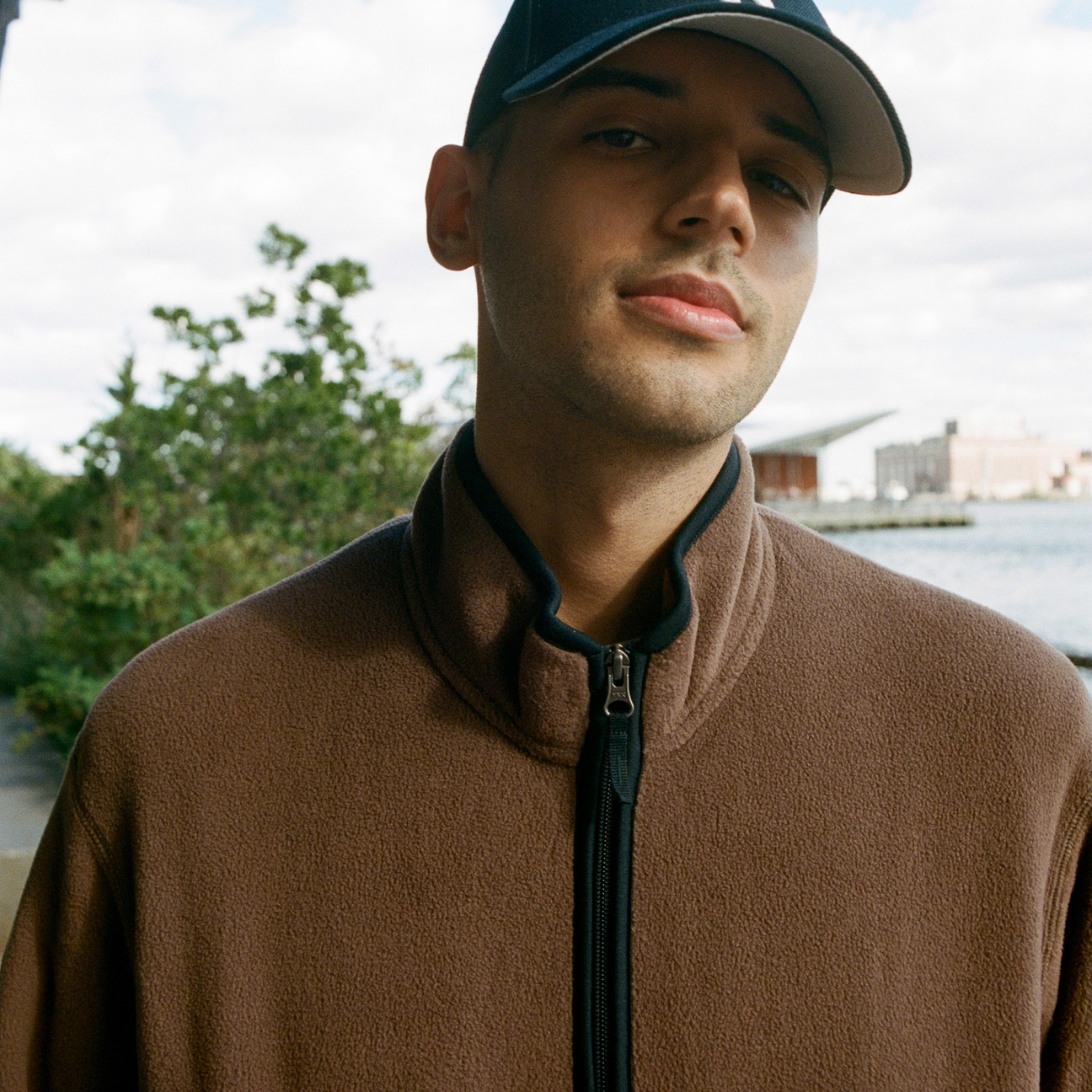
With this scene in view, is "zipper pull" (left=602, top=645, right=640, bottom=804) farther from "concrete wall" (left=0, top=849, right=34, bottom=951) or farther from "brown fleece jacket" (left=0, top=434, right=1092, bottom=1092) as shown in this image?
"concrete wall" (left=0, top=849, right=34, bottom=951)

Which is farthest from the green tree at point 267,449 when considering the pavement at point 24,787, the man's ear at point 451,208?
the man's ear at point 451,208

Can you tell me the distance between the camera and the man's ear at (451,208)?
114 cm

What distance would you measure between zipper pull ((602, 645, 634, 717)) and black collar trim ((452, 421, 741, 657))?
1cm

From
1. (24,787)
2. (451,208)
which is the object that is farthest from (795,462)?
(451,208)

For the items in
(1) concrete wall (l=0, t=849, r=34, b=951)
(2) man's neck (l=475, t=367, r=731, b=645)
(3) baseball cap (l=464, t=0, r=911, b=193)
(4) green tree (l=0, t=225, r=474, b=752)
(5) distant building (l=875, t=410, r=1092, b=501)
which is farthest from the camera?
(5) distant building (l=875, t=410, r=1092, b=501)

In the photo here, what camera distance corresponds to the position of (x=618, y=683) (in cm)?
97

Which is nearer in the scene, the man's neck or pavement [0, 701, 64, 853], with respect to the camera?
the man's neck

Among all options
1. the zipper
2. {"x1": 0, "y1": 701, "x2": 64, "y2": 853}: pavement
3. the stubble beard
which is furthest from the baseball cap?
{"x1": 0, "y1": 701, "x2": 64, "y2": 853}: pavement

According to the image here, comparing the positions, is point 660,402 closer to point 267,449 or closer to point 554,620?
point 554,620

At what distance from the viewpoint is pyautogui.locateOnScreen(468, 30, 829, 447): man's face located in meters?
0.95

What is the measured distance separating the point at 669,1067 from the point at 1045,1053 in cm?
35

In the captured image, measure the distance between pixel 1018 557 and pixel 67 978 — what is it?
21926 mm

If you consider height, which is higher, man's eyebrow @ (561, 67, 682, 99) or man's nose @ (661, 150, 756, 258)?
man's eyebrow @ (561, 67, 682, 99)

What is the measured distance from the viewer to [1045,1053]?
1.01m
